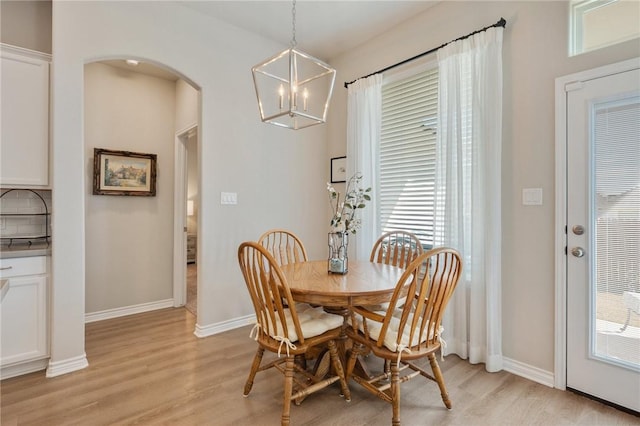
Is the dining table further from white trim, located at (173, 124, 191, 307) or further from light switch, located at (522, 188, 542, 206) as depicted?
white trim, located at (173, 124, 191, 307)

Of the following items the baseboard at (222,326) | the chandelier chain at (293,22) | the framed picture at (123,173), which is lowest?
the baseboard at (222,326)

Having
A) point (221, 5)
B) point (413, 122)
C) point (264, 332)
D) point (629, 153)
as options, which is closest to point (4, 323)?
point (264, 332)

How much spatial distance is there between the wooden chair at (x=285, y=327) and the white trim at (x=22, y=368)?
1.63 m

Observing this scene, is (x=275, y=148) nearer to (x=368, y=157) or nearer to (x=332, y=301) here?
(x=368, y=157)

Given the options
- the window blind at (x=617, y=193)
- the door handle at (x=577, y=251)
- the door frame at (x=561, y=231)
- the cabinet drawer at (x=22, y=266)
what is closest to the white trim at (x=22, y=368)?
the cabinet drawer at (x=22, y=266)

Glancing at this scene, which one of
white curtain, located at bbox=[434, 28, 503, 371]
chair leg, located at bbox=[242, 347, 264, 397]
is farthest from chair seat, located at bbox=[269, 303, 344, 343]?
white curtain, located at bbox=[434, 28, 503, 371]

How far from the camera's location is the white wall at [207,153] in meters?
2.34

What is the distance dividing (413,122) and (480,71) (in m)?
0.77

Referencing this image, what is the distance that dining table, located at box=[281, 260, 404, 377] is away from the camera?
1.77m

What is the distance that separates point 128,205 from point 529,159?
402 centimetres

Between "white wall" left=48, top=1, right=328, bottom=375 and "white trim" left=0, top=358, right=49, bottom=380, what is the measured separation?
6.8 inches

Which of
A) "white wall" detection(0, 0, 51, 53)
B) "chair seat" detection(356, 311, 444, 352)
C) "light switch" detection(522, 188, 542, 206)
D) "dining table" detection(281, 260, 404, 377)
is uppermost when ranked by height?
"white wall" detection(0, 0, 51, 53)

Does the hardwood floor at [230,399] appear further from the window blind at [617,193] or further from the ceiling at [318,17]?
the ceiling at [318,17]

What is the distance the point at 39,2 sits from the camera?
2.55 m
